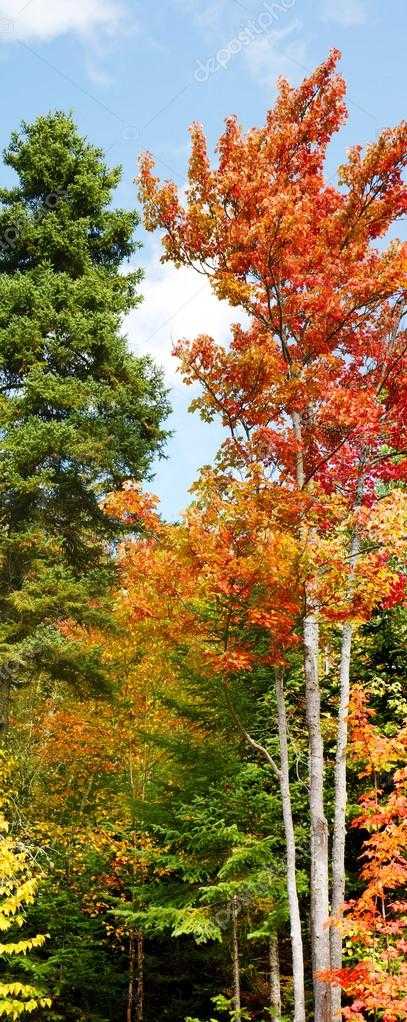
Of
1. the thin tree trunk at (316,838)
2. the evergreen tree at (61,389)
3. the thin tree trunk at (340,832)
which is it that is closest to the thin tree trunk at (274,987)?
the thin tree trunk at (340,832)

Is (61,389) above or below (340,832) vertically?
above

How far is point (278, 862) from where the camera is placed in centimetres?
880

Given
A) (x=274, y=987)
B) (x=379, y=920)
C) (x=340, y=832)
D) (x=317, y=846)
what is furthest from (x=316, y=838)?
(x=274, y=987)

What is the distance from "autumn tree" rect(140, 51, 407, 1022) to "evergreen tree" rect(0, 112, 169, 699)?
4673 mm

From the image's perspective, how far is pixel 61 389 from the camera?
41.4 ft

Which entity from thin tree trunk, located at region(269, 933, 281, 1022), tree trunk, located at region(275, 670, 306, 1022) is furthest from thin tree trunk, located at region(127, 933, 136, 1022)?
tree trunk, located at region(275, 670, 306, 1022)

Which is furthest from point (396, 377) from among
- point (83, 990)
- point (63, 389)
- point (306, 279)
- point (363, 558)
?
point (83, 990)

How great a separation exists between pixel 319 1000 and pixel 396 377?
687cm

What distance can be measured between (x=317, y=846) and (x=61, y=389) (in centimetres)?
853

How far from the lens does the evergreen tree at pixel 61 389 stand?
12.3 meters

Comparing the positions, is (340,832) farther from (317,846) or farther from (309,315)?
(309,315)

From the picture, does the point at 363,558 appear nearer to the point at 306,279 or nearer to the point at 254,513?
the point at 254,513

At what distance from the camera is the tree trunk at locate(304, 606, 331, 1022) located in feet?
23.0

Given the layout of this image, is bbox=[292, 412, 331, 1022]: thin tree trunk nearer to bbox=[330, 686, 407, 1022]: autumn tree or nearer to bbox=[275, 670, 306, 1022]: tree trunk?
bbox=[275, 670, 306, 1022]: tree trunk
